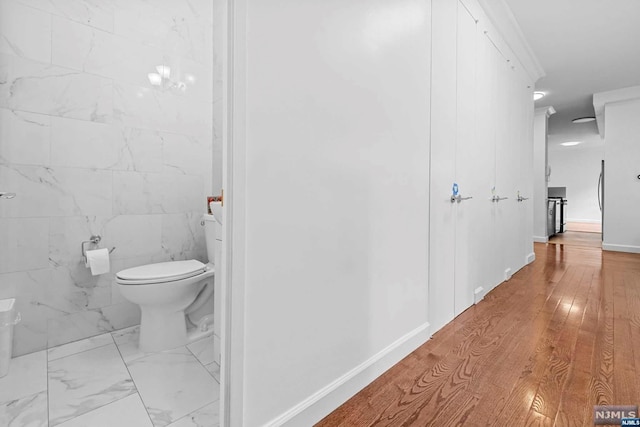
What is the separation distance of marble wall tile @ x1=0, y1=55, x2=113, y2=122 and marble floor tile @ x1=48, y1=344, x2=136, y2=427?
1.41 m

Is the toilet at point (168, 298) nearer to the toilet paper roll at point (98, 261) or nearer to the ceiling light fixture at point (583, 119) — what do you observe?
the toilet paper roll at point (98, 261)

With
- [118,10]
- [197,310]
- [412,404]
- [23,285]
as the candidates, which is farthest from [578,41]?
[23,285]

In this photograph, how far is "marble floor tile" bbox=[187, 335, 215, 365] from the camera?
5.57ft

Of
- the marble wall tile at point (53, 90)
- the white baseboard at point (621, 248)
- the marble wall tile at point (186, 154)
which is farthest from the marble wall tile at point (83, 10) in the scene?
the white baseboard at point (621, 248)

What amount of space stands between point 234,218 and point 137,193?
1.61 meters

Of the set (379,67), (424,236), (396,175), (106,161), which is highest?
(379,67)

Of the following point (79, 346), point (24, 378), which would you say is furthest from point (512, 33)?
point (24, 378)

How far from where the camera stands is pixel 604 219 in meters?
5.19

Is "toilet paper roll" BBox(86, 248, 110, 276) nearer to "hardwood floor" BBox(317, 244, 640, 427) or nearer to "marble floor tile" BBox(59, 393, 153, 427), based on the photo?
"marble floor tile" BBox(59, 393, 153, 427)

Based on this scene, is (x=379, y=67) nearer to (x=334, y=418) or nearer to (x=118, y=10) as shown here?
(x=334, y=418)

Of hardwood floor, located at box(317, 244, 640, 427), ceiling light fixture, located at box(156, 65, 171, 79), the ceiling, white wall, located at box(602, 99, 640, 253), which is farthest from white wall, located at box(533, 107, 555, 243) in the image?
ceiling light fixture, located at box(156, 65, 171, 79)

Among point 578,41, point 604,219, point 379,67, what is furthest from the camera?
point 604,219

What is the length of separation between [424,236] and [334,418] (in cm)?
104

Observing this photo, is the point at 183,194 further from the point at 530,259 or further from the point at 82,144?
the point at 530,259
